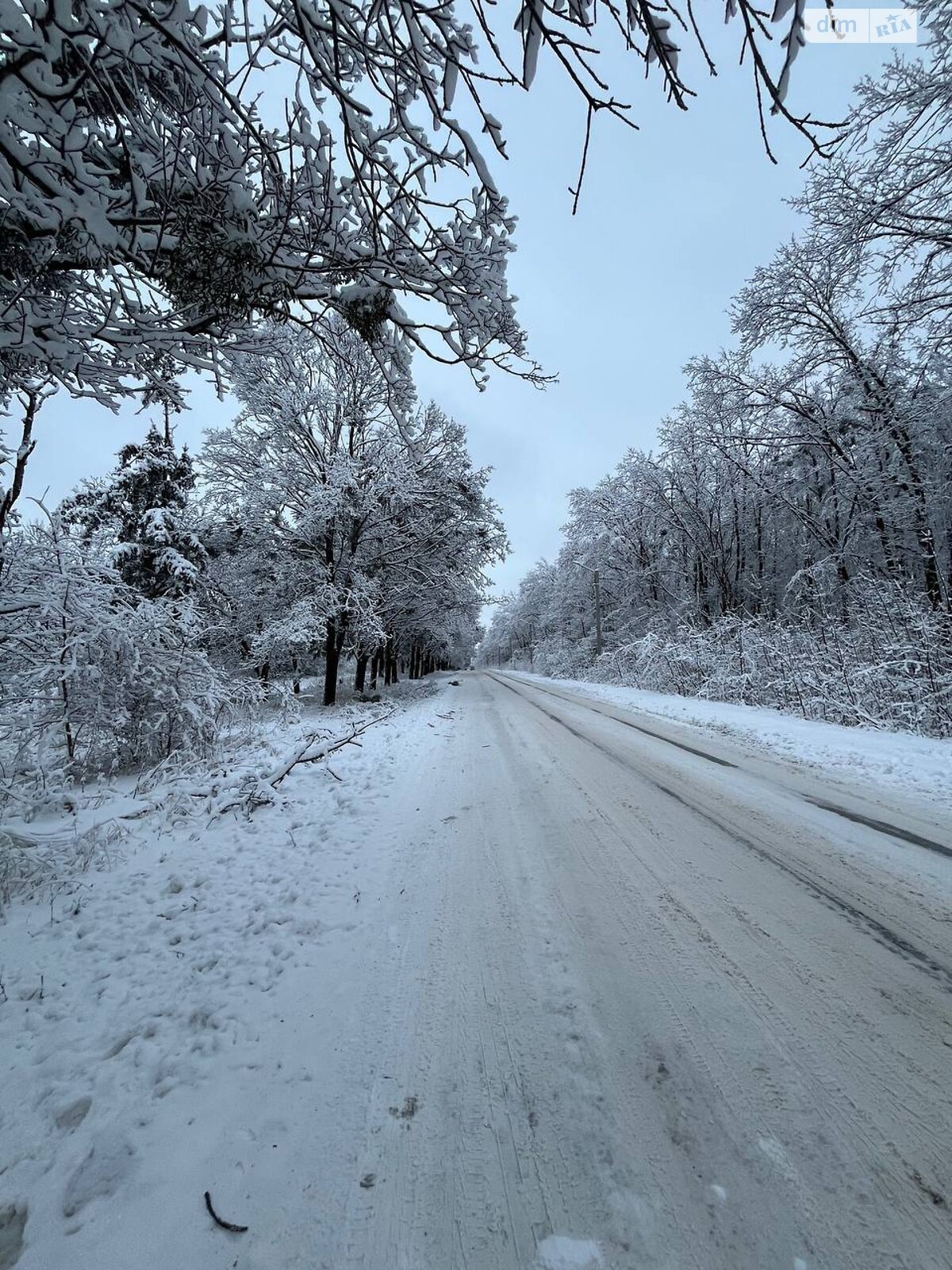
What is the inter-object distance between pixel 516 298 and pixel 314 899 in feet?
14.1

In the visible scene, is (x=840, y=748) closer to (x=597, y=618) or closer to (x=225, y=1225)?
(x=225, y=1225)

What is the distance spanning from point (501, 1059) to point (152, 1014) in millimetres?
1497

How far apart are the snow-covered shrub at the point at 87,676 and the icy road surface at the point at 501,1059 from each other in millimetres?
1505

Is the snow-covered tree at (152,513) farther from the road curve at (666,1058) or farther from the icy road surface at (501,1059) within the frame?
the road curve at (666,1058)

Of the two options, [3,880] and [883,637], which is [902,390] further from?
[3,880]

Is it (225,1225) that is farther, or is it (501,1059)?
(501,1059)

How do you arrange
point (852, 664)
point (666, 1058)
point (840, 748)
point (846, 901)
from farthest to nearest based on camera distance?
1. point (852, 664)
2. point (840, 748)
3. point (846, 901)
4. point (666, 1058)

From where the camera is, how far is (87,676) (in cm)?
393

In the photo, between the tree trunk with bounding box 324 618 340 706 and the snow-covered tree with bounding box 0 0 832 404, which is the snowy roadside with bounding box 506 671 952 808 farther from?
the tree trunk with bounding box 324 618 340 706

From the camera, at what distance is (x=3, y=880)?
286 cm

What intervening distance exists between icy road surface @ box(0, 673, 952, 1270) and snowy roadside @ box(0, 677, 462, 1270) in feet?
0.03

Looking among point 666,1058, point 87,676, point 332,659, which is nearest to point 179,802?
point 87,676

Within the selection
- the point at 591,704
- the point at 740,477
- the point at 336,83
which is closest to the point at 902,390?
the point at 740,477

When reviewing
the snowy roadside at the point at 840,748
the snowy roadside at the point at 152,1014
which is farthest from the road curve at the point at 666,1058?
the snowy roadside at the point at 840,748
